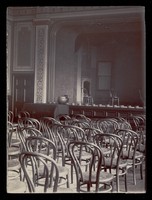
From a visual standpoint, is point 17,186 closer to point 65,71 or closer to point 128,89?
point 65,71

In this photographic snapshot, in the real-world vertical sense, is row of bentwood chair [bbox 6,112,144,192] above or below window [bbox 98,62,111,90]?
below

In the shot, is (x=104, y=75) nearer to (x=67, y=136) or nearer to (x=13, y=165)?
(x=67, y=136)

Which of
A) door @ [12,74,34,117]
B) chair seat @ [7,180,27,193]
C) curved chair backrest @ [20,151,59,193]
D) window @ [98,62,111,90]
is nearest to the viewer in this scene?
curved chair backrest @ [20,151,59,193]

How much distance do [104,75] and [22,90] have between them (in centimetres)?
455

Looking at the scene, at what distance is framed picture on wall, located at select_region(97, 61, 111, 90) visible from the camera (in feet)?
46.3

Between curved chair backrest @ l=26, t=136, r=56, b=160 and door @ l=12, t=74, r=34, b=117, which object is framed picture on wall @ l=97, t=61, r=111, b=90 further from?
curved chair backrest @ l=26, t=136, r=56, b=160

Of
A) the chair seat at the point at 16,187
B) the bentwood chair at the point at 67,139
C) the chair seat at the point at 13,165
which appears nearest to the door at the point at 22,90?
the bentwood chair at the point at 67,139

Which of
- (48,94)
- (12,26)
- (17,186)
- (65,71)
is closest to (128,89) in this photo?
(65,71)

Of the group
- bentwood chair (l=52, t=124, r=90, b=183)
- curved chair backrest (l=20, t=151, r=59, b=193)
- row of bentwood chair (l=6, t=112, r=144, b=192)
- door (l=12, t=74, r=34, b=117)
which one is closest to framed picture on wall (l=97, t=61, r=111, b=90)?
door (l=12, t=74, r=34, b=117)

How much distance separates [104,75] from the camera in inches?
556

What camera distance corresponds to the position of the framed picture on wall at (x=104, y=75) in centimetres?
1412
